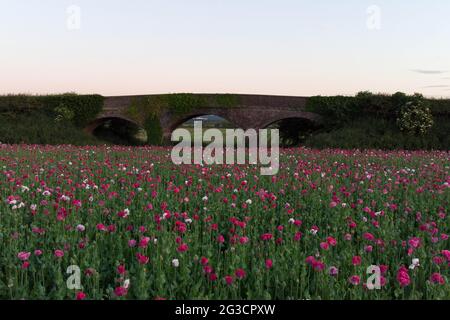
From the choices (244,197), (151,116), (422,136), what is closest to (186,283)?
(244,197)

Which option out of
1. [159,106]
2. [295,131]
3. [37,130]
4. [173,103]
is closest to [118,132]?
[159,106]

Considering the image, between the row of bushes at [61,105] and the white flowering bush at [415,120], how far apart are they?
1928 cm

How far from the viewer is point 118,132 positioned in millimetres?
33812

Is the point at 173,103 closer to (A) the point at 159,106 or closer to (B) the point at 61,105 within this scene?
(A) the point at 159,106

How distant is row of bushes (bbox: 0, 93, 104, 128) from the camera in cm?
2972

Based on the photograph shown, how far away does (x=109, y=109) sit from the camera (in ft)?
98.5

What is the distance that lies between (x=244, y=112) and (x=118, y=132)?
35.2 ft

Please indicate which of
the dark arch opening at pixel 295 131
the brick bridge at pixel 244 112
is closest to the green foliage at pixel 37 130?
the brick bridge at pixel 244 112

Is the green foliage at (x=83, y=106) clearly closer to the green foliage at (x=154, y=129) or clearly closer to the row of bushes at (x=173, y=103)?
the row of bushes at (x=173, y=103)

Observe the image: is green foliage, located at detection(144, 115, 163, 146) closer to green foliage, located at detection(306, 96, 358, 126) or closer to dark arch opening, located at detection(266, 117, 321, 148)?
dark arch opening, located at detection(266, 117, 321, 148)
